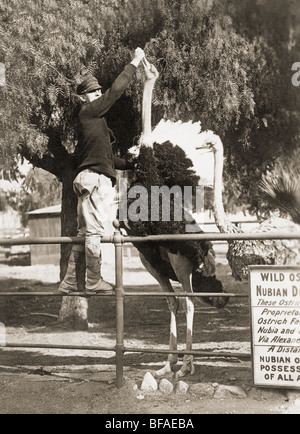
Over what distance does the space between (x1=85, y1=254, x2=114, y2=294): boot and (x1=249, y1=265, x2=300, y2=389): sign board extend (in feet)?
3.56

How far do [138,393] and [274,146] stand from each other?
2.53 metres

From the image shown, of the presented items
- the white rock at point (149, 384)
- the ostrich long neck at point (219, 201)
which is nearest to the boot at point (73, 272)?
the white rock at point (149, 384)

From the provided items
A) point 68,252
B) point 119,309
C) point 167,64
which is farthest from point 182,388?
point 167,64

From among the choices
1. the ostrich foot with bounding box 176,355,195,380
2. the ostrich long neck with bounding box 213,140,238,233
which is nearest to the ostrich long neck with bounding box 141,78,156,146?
the ostrich long neck with bounding box 213,140,238,233

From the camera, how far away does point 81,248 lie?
4.48 meters

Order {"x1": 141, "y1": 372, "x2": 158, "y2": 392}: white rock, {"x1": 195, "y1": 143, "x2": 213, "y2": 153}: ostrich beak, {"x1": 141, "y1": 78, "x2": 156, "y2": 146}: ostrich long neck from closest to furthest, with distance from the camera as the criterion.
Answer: {"x1": 141, "y1": 372, "x2": 158, "y2": 392}: white rock → {"x1": 141, "y1": 78, "x2": 156, "y2": 146}: ostrich long neck → {"x1": 195, "y1": 143, "x2": 213, "y2": 153}: ostrich beak

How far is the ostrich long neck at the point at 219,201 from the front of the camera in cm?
461

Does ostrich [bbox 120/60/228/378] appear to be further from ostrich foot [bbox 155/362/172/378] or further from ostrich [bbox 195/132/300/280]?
ostrich [bbox 195/132/300/280]

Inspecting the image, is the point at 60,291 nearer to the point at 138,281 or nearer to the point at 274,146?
the point at 274,146

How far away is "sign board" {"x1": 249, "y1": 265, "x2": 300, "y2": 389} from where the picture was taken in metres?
3.92

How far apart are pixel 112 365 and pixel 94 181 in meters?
1.61

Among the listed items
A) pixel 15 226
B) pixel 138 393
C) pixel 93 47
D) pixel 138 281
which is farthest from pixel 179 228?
pixel 138 281

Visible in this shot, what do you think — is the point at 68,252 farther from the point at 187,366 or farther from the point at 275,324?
the point at 275,324

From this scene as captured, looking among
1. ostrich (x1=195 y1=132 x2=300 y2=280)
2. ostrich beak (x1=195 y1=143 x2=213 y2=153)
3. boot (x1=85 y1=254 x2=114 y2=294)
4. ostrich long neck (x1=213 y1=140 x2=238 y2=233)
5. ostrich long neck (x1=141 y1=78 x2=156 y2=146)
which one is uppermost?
ostrich long neck (x1=141 y1=78 x2=156 y2=146)
